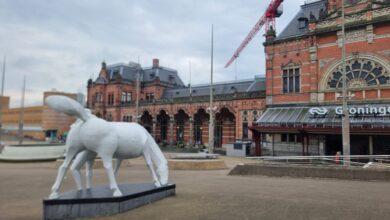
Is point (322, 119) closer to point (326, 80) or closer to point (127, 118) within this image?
point (326, 80)

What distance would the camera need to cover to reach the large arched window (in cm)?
2633

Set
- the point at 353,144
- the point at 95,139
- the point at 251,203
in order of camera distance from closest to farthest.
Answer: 1. the point at 95,139
2. the point at 251,203
3. the point at 353,144

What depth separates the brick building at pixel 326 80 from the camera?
26.1m

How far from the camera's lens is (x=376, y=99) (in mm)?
26422

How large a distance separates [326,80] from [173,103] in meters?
24.5

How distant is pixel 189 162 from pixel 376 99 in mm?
18864

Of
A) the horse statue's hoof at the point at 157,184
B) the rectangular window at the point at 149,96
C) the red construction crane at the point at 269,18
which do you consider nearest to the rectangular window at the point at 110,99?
the rectangular window at the point at 149,96

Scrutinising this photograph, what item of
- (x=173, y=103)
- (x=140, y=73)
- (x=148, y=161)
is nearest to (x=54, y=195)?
(x=148, y=161)

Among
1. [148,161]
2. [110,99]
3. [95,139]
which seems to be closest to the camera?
[95,139]

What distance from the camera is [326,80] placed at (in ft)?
95.2

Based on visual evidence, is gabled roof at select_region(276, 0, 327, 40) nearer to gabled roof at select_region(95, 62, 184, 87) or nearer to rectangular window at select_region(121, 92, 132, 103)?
gabled roof at select_region(95, 62, 184, 87)

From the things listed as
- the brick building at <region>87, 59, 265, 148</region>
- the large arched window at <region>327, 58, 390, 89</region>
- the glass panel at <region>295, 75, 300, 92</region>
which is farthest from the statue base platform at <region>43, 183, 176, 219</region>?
the brick building at <region>87, 59, 265, 148</region>

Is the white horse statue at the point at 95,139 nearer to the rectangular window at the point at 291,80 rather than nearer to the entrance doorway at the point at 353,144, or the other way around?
the entrance doorway at the point at 353,144

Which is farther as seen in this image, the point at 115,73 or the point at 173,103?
the point at 115,73
